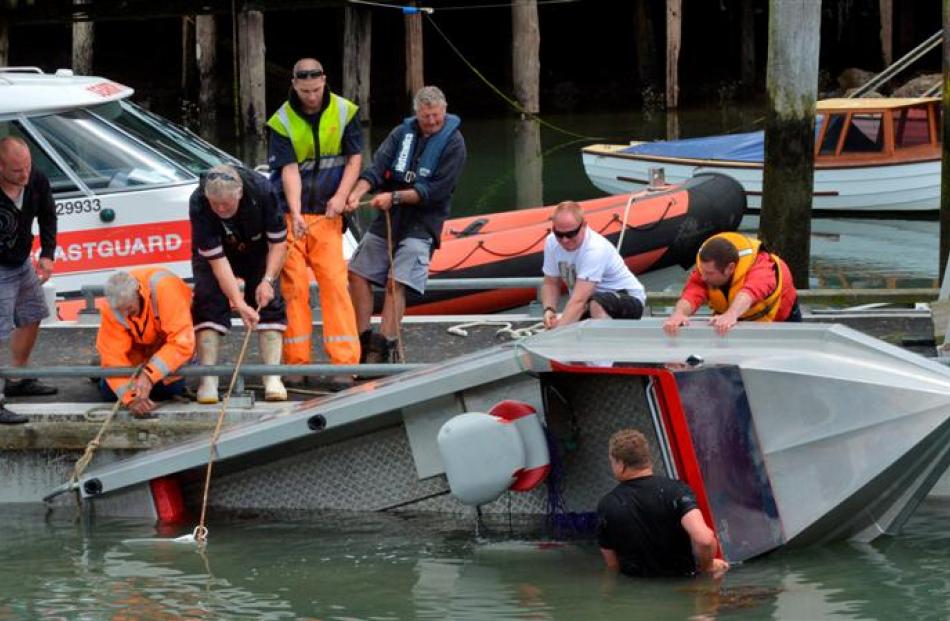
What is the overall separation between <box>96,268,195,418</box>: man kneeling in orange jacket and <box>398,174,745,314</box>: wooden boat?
11.5ft

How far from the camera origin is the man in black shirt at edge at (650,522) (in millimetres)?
7652

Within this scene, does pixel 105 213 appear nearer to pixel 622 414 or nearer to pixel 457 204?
pixel 622 414

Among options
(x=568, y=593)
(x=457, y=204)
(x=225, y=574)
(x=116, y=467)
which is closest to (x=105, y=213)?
(x=116, y=467)

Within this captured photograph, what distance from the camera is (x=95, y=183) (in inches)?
470

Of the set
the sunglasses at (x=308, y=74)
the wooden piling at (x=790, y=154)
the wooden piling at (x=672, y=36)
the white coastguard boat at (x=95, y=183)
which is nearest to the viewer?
the sunglasses at (x=308, y=74)

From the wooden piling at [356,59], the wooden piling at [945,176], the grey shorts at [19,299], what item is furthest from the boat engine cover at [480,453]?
the wooden piling at [356,59]

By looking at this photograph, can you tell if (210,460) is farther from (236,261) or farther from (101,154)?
(101,154)

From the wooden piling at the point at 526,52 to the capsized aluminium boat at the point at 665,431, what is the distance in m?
17.8

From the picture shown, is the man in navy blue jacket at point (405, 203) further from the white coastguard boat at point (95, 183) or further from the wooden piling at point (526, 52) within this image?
the wooden piling at point (526, 52)

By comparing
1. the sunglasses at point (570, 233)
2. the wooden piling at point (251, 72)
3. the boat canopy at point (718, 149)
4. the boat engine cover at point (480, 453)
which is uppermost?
the wooden piling at point (251, 72)

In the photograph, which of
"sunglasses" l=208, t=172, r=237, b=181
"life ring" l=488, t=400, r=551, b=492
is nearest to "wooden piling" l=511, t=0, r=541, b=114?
"sunglasses" l=208, t=172, r=237, b=181

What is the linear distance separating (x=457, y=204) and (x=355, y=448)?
13392mm

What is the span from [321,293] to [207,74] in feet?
59.5

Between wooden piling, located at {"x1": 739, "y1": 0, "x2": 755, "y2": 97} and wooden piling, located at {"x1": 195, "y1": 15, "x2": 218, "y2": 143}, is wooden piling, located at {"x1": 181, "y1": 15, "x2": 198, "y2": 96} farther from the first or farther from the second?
wooden piling, located at {"x1": 739, "y1": 0, "x2": 755, "y2": 97}
